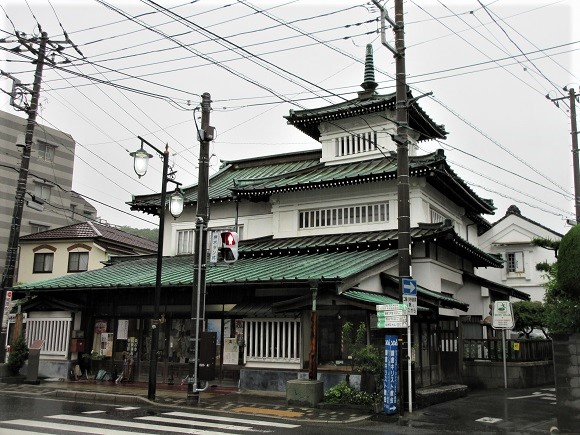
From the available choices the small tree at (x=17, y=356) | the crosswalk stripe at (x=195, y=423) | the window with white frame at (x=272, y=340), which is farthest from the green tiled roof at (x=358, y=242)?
the crosswalk stripe at (x=195, y=423)

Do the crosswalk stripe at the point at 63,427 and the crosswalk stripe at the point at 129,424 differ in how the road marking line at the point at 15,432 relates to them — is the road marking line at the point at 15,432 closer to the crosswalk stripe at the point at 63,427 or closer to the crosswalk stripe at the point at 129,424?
the crosswalk stripe at the point at 63,427

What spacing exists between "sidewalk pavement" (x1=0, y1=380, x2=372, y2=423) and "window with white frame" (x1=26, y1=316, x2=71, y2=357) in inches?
61.4

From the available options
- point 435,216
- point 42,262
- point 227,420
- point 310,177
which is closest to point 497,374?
point 435,216

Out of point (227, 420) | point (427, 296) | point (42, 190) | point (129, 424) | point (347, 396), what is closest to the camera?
point (129, 424)

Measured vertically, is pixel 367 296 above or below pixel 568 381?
above

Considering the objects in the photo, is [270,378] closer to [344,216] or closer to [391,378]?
[391,378]

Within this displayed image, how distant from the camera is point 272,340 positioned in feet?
60.6

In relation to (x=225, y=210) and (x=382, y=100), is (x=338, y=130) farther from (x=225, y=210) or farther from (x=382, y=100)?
(x=225, y=210)

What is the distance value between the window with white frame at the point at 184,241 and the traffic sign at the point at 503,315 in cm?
1431

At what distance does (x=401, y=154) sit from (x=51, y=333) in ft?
56.6

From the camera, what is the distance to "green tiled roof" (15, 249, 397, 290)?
57.1ft

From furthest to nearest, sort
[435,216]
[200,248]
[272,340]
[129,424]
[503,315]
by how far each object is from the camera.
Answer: [435,216], [503,315], [272,340], [200,248], [129,424]

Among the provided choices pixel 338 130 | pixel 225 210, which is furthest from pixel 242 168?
pixel 338 130

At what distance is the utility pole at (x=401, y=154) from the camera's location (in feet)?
45.9
